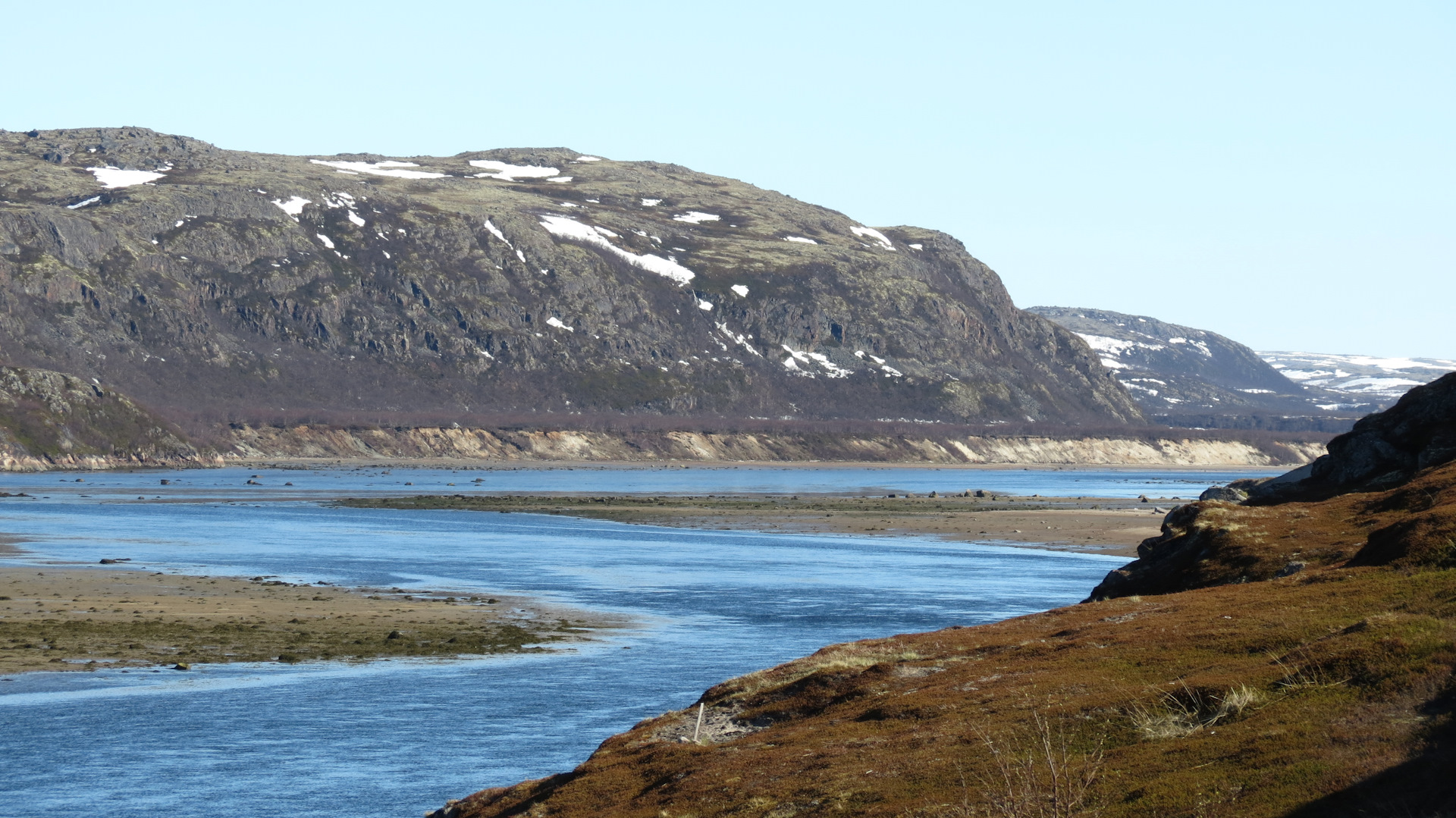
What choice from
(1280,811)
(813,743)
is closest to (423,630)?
(813,743)

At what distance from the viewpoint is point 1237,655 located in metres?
23.4

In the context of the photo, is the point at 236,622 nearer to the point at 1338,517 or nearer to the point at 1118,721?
the point at 1338,517

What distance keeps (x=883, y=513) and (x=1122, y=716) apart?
12690 centimetres

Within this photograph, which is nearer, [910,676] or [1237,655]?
[1237,655]

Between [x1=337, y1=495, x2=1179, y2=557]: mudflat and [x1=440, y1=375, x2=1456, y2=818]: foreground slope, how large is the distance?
74169 millimetres

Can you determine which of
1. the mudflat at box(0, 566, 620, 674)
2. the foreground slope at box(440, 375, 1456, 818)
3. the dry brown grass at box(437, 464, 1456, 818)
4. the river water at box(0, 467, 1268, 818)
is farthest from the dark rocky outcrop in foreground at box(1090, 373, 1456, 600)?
the mudflat at box(0, 566, 620, 674)

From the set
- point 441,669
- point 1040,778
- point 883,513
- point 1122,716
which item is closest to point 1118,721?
point 1122,716

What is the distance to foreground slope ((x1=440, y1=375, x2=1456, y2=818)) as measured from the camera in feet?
57.5

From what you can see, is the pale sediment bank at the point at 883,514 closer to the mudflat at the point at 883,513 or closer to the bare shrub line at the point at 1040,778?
the mudflat at the point at 883,513

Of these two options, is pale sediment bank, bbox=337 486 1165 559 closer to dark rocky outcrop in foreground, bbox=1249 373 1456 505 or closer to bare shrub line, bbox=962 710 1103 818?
dark rocky outcrop in foreground, bbox=1249 373 1456 505

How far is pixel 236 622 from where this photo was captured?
5800 centimetres

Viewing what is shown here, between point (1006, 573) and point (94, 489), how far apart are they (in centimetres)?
12230

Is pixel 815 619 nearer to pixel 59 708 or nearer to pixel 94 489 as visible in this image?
pixel 59 708

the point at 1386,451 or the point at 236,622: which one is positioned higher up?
the point at 1386,451
